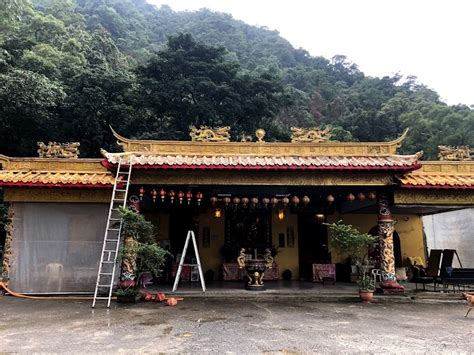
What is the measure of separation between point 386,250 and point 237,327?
17.3 feet

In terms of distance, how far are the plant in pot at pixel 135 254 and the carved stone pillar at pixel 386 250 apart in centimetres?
558

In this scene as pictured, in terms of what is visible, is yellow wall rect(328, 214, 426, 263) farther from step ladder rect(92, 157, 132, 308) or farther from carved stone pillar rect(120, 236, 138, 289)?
step ladder rect(92, 157, 132, 308)

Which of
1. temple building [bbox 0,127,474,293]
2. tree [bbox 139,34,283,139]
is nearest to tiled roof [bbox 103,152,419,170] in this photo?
temple building [bbox 0,127,474,293]

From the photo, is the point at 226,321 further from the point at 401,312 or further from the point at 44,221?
the point at 44,221

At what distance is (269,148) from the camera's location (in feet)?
35.0

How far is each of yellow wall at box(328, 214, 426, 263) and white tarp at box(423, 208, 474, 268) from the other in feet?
0.92

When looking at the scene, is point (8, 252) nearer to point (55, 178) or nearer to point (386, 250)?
point (55, 178)

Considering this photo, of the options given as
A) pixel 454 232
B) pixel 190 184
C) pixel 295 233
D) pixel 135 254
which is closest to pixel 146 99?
pixel 295 233

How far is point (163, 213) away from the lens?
13367 millimetres

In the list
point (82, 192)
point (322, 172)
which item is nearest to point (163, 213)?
point (82, 192)

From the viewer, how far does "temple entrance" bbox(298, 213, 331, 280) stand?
1336 cm

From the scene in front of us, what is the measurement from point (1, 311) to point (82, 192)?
334 cm

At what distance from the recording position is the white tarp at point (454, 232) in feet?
38.4

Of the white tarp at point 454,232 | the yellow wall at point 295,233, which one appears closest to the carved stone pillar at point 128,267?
the yellow wall at point 295,233
